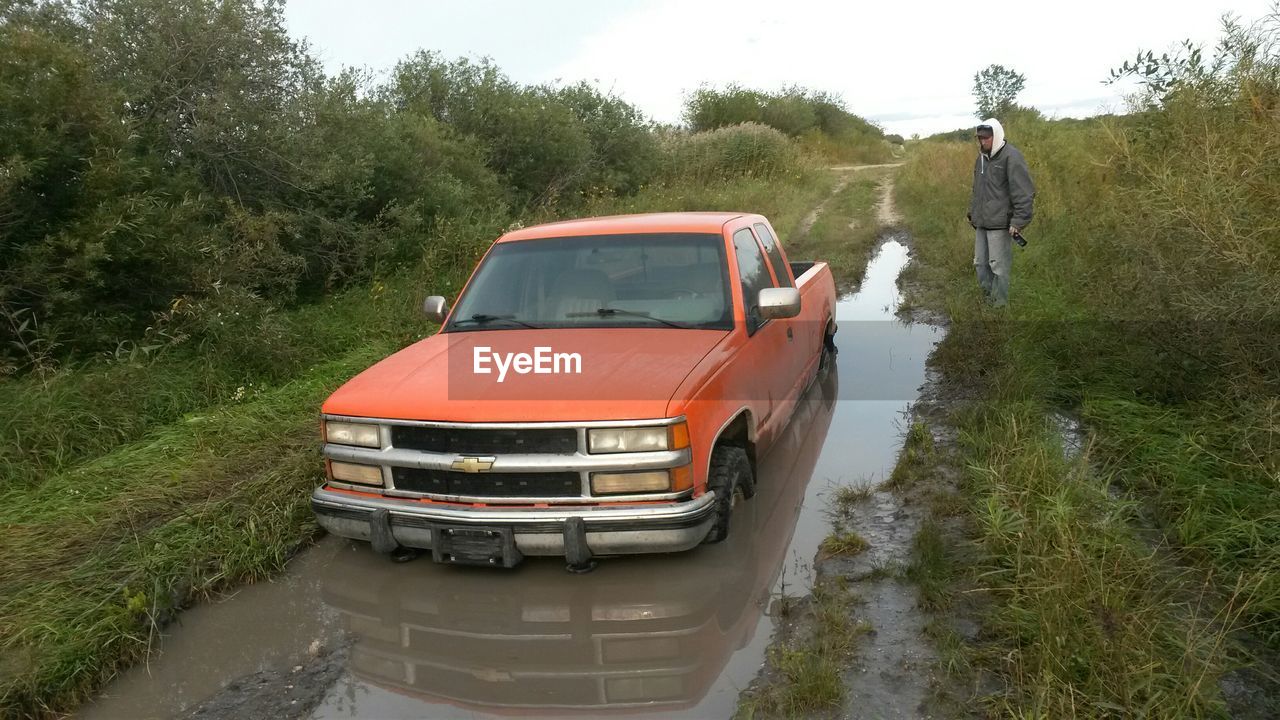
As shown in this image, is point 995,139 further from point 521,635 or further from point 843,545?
point 521,635

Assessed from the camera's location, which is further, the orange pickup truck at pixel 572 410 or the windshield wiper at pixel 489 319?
the windshield wiper at pixel 489 319

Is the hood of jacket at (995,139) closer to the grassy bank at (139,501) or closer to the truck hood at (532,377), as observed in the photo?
the truck hood at (532,377)

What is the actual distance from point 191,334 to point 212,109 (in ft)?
8.09

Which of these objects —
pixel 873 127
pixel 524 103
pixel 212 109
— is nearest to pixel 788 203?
pixel 524 103

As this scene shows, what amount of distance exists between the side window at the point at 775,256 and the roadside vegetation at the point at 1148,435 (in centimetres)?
146

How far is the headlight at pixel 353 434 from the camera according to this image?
161 inches

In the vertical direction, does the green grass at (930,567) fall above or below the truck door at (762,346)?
below

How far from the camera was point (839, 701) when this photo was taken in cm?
306

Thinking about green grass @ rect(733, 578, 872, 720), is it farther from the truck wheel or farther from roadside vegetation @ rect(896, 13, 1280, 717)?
the truck wheel

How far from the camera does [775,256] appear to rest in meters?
6.26

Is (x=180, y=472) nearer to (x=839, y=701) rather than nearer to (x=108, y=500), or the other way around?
(x=108, y=500)

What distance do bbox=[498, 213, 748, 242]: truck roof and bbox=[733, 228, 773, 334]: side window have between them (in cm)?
17

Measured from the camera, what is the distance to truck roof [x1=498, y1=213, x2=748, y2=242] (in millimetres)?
5234

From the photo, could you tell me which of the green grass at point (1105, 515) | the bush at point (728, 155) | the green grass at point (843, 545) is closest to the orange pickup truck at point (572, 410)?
the green grass at point (843, 545)
